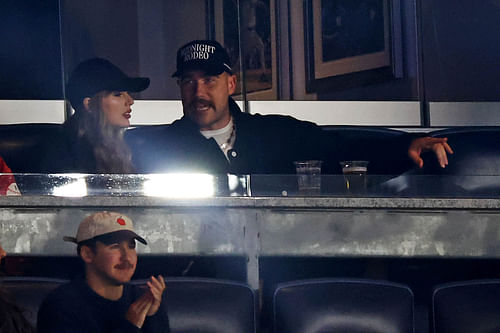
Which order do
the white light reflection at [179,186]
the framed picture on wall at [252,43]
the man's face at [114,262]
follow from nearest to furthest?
the man's face at [114,262] → the white light reflection at [179,186] → the framed picture on wall at [252,43]

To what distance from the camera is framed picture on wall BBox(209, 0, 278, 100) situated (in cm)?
221

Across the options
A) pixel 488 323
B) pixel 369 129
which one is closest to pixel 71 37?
pixel 369 129

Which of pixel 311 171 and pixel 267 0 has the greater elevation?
pixel 267 0

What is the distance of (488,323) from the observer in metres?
1.50

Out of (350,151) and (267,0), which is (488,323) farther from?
(267,0)

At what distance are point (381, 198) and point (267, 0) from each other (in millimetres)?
895

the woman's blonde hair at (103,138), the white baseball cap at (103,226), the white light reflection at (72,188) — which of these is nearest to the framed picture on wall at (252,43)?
the woman's blonde hair at (103,138)

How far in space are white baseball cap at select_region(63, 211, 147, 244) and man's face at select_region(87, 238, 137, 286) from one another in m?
0.02

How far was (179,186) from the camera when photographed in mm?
1714

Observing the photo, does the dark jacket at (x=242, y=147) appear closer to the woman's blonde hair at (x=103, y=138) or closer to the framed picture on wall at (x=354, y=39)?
the woman's blonde hair at (x=103, y=138)

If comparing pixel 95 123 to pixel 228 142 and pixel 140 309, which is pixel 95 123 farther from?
pixel 140 309

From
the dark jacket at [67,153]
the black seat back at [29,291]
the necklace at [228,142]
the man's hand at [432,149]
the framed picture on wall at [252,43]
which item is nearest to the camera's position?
the black seat back at [29,291]

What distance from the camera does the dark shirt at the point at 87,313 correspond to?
1.41 m

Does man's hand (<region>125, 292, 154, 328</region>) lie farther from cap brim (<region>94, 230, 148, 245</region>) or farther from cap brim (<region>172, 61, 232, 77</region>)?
cap brim (<region>172, 61, 232, 77</region>)
